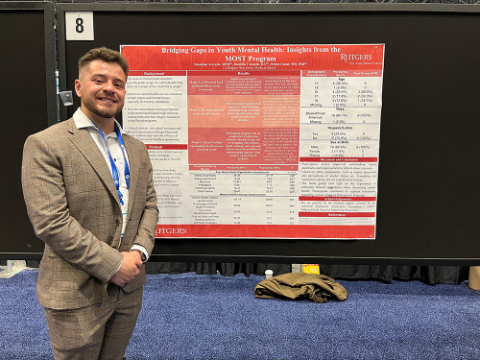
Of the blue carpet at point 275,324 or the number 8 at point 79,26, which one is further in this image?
the blue carpet at point 275,324

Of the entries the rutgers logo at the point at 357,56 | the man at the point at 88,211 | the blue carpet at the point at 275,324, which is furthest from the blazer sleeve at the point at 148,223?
the blue carpet at the point at 275,324

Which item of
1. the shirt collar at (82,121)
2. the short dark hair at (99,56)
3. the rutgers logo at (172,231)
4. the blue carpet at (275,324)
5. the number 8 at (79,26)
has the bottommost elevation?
the blue carpet at (275,324)

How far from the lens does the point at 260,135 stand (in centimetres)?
120

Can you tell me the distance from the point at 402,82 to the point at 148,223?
109cm

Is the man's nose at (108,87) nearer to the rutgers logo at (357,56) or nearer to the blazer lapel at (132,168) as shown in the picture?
the blazer lapel at (132,168)

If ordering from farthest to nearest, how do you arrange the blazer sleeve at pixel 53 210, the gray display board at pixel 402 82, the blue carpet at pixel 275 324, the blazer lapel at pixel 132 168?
the blue carpet at pixel 275 324, the gray display board at pixel 402 82, the blazer lapel at pixel 132 168, the blazer sleeve at pixel 53 210

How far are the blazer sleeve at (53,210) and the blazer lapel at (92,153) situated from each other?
0.04 meters

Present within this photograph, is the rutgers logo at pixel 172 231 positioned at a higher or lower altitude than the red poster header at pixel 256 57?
lower

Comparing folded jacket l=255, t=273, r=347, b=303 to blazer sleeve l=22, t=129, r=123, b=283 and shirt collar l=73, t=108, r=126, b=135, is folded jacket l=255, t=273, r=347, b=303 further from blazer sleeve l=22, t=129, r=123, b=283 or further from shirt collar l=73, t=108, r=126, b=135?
shirt collar l=73, t=108, r=126, b=135

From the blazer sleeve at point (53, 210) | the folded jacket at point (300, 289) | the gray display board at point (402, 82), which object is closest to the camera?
the blazer sleeve at point (53, 210)

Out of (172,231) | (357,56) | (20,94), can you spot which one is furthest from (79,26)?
(357,56)

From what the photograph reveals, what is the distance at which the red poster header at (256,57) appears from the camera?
1152mm

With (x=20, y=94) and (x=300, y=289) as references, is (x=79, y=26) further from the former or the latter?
(x=300, y=289)

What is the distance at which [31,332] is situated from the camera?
198cm
